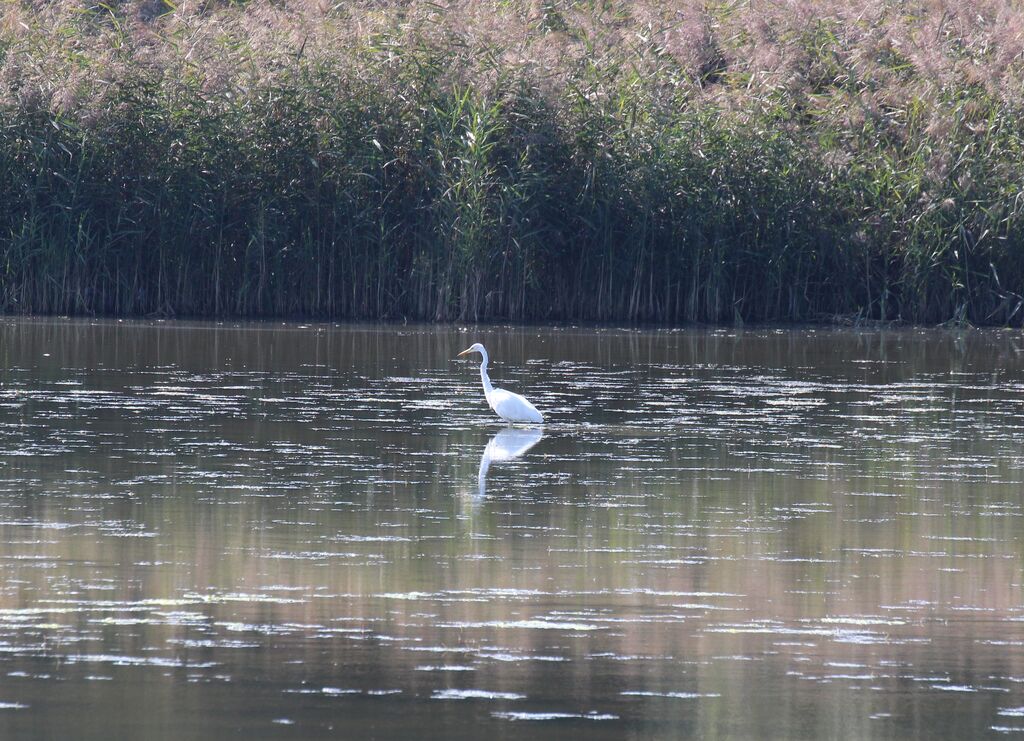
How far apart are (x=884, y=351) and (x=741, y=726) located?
13.6 metres

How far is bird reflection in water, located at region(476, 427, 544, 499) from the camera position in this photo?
9469 millimetres

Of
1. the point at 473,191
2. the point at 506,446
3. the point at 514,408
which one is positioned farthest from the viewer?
the point at 473,191

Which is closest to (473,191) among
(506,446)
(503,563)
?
(506,446)

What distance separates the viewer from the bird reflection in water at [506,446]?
9.47 m

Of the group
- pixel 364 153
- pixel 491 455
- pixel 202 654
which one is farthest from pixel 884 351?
pixel 202 654

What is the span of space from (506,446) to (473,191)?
10381mm

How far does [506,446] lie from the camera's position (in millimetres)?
10562

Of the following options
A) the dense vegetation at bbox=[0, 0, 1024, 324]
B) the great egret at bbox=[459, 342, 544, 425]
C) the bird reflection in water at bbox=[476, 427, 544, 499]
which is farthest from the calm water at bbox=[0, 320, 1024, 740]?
the dense vegetation at bbox=[0, 0, 1024, 324]

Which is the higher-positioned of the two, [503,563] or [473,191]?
[473,191]

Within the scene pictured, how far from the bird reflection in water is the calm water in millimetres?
43

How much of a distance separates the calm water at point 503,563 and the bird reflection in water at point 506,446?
0.04 metres

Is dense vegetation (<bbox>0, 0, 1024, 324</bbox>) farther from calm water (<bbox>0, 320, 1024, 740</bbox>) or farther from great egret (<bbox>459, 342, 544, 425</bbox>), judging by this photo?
great egret (<bbox>459, 342, 544, 425</bbox>)

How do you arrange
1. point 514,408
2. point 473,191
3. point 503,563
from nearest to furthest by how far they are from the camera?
point 503,563 → point 514,408 → point 473,191

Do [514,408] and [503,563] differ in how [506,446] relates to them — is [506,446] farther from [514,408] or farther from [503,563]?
[503,563]
